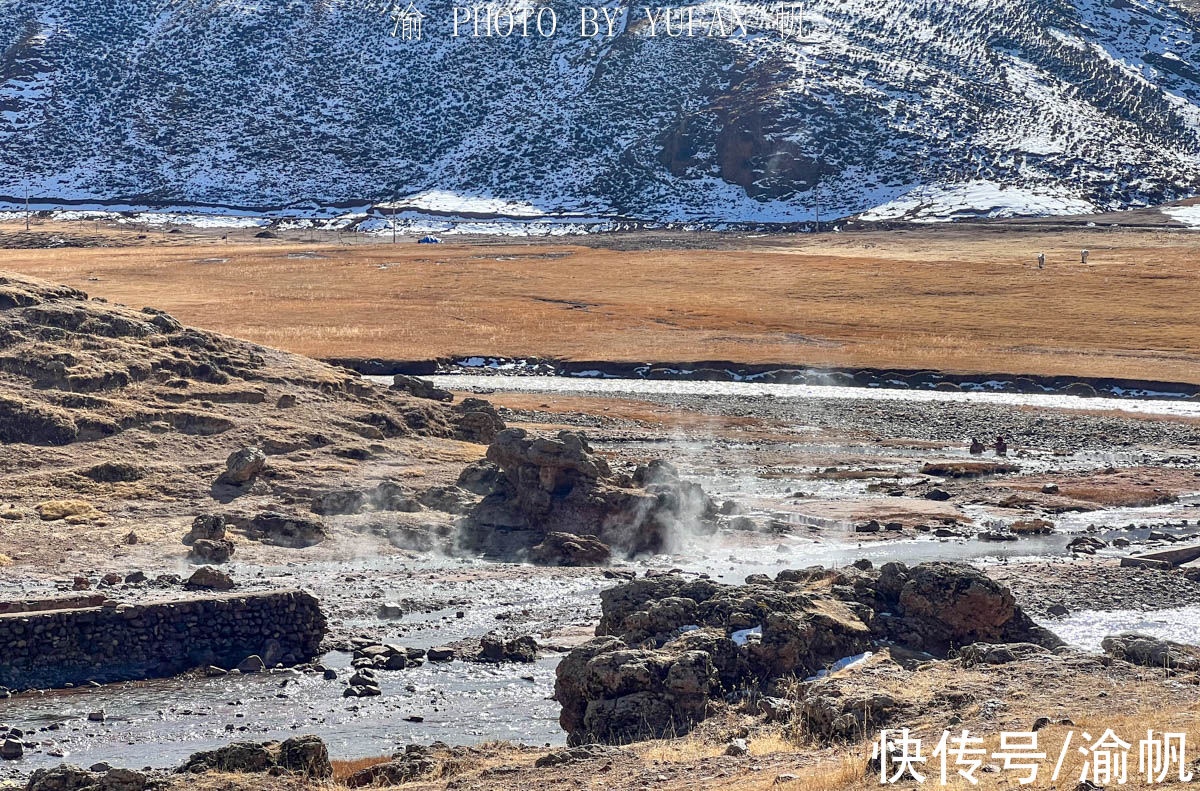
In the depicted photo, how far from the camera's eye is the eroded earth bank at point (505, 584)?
1586cm

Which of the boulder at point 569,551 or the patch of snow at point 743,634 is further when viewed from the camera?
the boulder at point 569,551

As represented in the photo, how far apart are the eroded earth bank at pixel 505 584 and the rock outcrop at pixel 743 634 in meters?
0.05

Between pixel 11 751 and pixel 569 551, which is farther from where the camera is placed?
pixel 569 551

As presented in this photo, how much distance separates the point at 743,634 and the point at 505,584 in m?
9.86

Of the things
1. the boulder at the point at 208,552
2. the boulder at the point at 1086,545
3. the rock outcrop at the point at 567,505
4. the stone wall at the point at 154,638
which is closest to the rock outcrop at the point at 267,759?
the stone wall at the point at 154,638

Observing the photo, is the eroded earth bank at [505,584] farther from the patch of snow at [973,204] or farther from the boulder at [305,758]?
the patch of snow at [973,204]

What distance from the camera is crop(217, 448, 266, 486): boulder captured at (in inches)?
1233

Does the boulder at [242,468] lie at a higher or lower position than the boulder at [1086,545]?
higher

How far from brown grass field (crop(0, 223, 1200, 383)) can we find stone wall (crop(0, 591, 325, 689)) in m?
44.2

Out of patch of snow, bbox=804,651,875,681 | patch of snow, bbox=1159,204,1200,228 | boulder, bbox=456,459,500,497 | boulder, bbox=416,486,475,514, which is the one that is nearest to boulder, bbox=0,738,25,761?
patch of snow, bbox=804,651,875,681

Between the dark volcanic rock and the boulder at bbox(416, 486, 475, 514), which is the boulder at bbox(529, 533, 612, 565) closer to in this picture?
the boulder at bbox(416, 486, 475, 514)

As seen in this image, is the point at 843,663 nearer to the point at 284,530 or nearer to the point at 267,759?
the point at 267,759

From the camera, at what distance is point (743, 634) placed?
1880 centimetres

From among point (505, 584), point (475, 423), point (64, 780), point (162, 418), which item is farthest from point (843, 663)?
point (475, 423)
